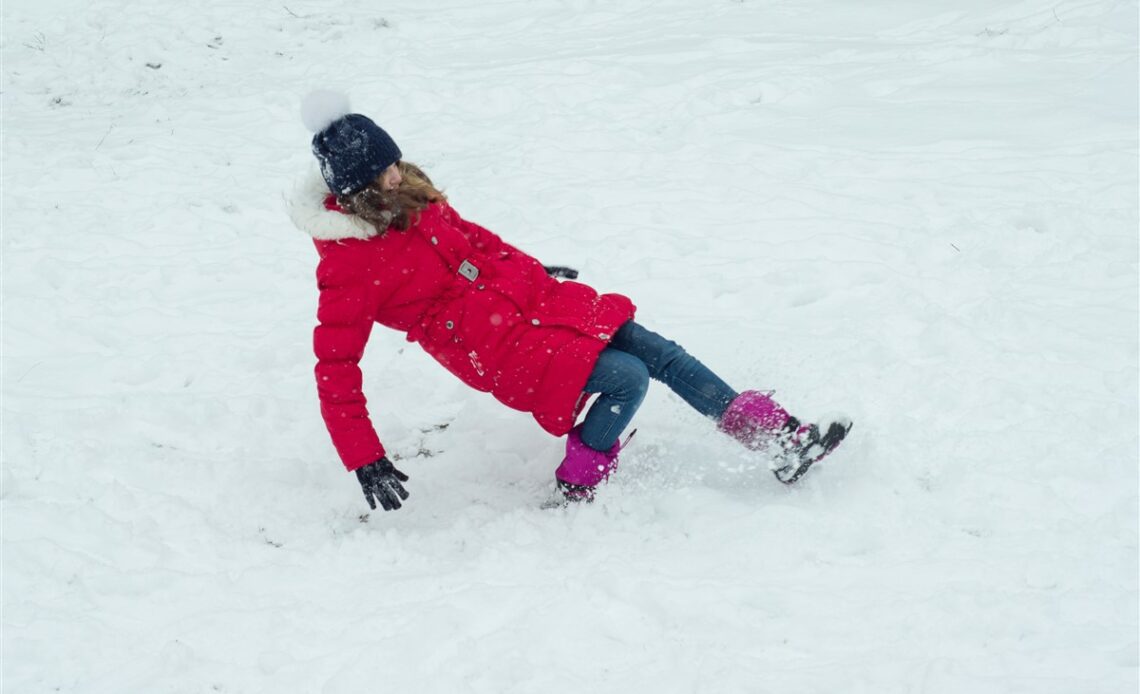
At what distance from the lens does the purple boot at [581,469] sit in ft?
12.8

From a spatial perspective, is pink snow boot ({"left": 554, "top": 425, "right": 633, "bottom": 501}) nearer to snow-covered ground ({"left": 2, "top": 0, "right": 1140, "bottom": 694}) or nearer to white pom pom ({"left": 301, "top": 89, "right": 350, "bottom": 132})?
snow-covered ground ({"left": 2, "top": 0, "right": 1140, "bottom": 694})

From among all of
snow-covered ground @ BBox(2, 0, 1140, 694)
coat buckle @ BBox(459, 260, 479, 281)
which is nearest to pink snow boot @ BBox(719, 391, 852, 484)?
snow-covered ground @ BBox(2, 0, 1140, 694)

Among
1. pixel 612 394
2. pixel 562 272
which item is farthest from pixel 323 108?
pixel 612 394

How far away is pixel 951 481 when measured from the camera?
3760 millimetres

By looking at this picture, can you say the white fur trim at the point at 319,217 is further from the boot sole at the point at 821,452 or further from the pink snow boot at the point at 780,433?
Answer: the boot sole at the point at 821,452

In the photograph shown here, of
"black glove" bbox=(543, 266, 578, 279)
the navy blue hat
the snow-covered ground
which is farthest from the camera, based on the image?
"black glove" bbox=(543, 266, 578, 279)

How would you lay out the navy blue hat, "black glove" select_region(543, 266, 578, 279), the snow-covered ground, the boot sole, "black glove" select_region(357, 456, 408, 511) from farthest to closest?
1. "black glove" select_region(543, 266, 578, 279)
2. the boot sole
3. "black glove" select_region(357, 456, 408, 511)
4. the navy blue hat
5. the snow-covered ground

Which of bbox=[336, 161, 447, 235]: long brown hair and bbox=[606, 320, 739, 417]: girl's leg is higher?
bbox=[336, 161, 447, 235]: long brown hair

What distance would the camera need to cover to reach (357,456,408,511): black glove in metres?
3.60

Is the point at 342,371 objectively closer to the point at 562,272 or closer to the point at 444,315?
the point at 444,315

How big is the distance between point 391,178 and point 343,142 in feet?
0.79

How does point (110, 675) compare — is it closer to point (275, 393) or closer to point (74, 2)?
point (275, 393)

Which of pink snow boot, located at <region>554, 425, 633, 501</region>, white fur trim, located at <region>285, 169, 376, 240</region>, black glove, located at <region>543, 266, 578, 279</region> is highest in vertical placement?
white fur trim, located at <region>285, 169, 376, 240</region>

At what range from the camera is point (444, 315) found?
12.6ft
